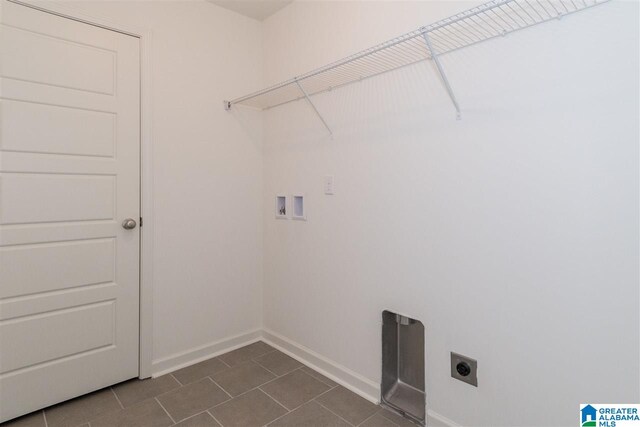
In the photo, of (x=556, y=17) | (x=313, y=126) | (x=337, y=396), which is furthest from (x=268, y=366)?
(x=556, y=17)

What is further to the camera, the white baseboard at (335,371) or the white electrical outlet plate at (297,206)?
the white electrical outlet plate at (297,206)

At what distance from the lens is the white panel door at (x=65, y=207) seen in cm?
173

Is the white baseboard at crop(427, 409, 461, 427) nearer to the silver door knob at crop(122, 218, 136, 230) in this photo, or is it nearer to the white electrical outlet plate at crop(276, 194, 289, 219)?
the white electrical outlet plate at crop(276, 194, 289, 219)

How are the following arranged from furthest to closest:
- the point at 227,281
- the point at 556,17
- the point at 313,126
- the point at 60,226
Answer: the point at 227,281, the point at 313,126, the point at 60,226, the point at 556,17

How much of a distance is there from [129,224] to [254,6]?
5.82 ft

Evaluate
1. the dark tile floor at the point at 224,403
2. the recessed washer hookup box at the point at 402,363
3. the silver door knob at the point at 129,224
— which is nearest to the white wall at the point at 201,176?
the silver door knob at the point at 129,224

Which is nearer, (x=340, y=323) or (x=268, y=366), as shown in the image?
(x=340, y=323)

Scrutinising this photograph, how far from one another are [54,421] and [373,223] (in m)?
1.98

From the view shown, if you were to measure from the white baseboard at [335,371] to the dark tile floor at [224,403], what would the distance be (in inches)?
1.8

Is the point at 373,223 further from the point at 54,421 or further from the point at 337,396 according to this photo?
the point at 54,421

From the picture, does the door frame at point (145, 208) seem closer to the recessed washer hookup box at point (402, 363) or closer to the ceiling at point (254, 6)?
the ceiling at point (254, 6)

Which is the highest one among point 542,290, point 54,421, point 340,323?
point 542,290

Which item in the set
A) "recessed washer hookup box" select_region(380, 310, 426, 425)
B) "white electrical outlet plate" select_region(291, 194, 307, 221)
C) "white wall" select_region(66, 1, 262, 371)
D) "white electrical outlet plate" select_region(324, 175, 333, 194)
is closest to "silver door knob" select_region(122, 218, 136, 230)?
"white wall" select_region(66, 1, 262, 371)

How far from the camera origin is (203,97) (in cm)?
240
